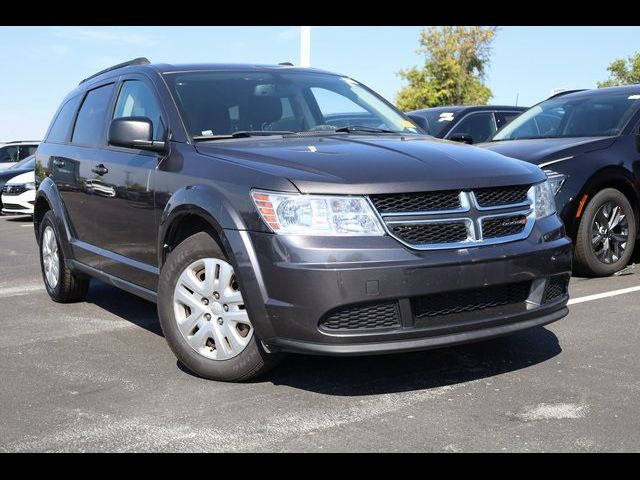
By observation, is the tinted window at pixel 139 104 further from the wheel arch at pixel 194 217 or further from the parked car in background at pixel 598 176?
the parked car in background at pixel 598 176

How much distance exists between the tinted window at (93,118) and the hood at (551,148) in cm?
344

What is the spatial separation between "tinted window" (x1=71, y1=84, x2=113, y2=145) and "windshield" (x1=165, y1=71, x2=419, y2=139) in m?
0.99

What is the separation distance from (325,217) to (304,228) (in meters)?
0.11

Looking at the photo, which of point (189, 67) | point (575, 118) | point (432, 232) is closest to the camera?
point (432, 232)

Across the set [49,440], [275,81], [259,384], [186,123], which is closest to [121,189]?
[186,123]

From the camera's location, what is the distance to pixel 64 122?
7.05 m

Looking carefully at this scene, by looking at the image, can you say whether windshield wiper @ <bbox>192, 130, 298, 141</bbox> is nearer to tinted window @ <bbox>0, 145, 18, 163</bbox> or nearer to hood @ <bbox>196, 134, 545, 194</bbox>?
hood @ <bbox>196, 134, 545, 194</bbox>

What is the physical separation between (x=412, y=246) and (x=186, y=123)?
174 cm

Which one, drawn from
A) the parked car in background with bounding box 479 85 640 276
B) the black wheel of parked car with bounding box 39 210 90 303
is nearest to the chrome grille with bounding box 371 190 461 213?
the parked car in background with bounding box 479 85 640 276

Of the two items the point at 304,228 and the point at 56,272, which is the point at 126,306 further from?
the point at 304,228

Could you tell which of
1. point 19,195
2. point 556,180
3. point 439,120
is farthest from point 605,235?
point 19,195
